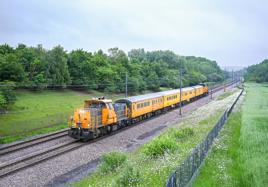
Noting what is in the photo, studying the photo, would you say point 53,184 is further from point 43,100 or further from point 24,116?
point 43,100

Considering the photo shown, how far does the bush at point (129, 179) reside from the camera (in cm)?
1560

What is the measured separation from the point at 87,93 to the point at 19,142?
1359 inches

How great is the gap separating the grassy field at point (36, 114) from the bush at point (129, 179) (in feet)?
48.7

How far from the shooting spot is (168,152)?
21656mm

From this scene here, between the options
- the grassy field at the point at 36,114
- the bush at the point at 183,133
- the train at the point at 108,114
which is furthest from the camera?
the grassy field at the point at 36,114

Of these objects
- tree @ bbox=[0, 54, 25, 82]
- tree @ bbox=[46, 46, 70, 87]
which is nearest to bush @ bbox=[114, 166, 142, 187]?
tree @ bbox=[0, 54, 25, 82]

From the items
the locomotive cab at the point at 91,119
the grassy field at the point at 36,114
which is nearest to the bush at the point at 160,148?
the locomotive cab at the point at 91,119

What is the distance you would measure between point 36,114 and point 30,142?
10799 millimetres

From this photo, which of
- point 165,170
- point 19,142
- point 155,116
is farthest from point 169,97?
point 165,170

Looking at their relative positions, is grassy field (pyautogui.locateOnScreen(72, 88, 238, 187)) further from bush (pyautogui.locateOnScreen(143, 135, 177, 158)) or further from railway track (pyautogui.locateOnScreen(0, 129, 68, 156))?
railway track (pyautogui.locateOnScreen(0, 129, 68, 156))

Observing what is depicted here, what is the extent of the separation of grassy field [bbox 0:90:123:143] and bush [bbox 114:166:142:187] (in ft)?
48.7

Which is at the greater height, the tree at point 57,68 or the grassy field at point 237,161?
the tree at point 57,68

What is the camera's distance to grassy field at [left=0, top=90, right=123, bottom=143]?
101 ft

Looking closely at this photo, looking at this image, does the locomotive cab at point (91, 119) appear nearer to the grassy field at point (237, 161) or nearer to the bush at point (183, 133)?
the bush at point (183, 133)
